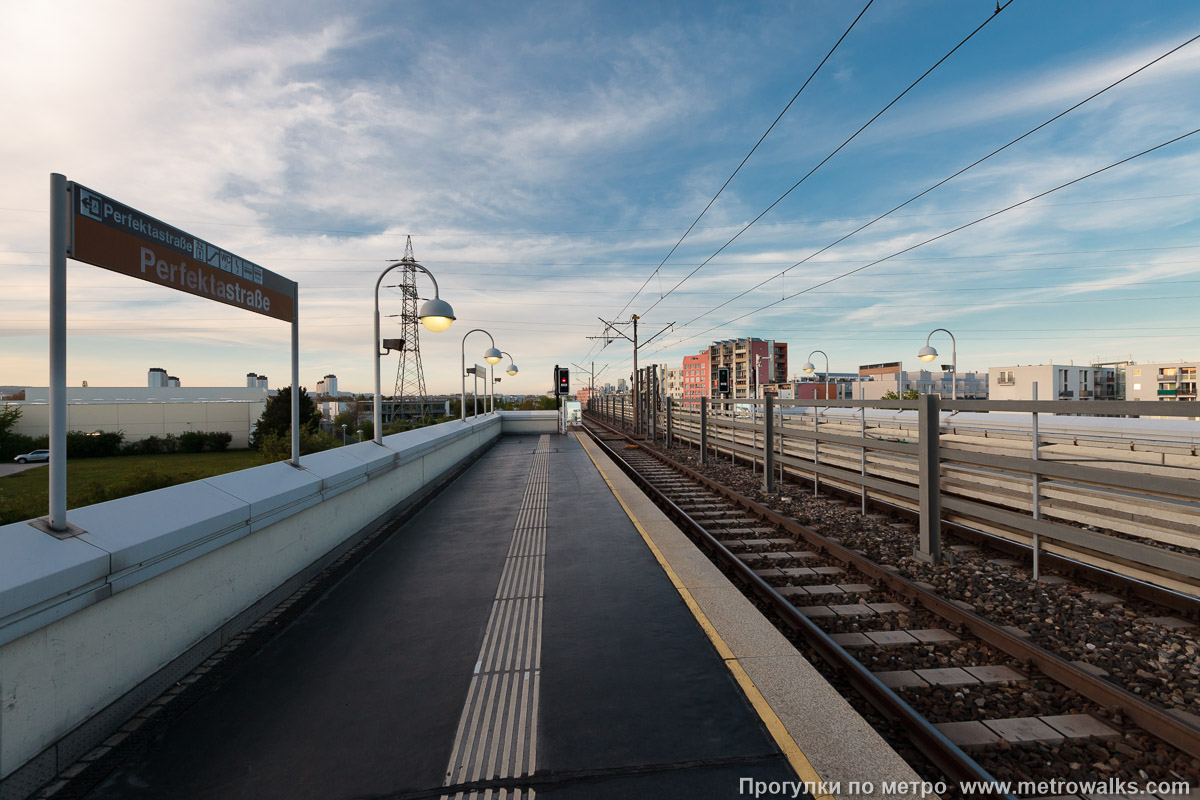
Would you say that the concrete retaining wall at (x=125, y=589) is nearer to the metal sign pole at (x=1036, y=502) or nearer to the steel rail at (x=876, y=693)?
the steel rail at (x=876, y=693)

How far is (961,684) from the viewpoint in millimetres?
3578

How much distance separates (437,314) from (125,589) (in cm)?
641

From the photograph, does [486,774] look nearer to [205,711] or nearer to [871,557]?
[205,711]

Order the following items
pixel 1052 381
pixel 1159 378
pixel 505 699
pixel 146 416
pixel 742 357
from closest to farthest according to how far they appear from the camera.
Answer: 1. pixel 505 699
2. pixel 1052 381
3. pixel 146 416
4. pixel 1159 378
5. pixel 742 357

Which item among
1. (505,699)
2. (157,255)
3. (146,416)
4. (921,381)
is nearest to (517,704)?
(505,699)

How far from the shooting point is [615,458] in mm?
17703

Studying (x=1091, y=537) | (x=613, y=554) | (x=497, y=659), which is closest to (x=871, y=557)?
(x=1091, y=537)

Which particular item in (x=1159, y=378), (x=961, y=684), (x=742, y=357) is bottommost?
(x=961, y=684)

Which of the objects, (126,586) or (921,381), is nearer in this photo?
(126,586)

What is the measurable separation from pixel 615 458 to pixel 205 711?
577 inches

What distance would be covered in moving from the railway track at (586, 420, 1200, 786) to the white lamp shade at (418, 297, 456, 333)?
6005mm

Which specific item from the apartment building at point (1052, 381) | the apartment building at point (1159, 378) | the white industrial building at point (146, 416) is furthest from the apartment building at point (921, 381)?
the white industrial building at point (146, 416)

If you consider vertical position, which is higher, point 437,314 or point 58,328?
point 437,314

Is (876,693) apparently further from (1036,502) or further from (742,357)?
(742,357)
